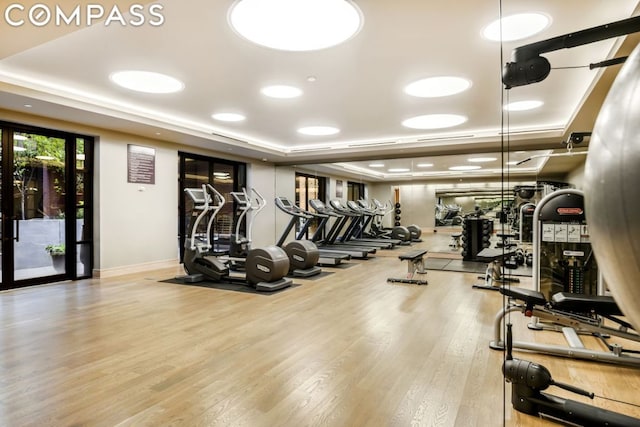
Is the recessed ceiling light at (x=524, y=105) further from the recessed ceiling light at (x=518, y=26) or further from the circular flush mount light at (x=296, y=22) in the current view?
the circular flush mount light at (x=296, y=22)

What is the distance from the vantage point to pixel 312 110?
5895 mm

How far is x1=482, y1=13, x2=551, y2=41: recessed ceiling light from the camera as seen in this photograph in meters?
3.06

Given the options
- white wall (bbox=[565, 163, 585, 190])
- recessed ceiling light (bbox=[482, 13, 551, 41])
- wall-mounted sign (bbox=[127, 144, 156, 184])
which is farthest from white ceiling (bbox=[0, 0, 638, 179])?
white wall (bbox=[565, 163, 585, 190])

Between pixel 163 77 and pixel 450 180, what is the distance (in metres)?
6.81

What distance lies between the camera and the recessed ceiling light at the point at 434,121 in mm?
6244

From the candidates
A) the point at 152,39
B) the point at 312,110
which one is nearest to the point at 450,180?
the point at 312,110

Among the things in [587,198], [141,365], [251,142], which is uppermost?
[251,142]

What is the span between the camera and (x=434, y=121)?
6523 millimetres

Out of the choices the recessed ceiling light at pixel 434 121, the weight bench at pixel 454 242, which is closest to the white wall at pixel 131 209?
the recessed ceiling light at pixel 434 121

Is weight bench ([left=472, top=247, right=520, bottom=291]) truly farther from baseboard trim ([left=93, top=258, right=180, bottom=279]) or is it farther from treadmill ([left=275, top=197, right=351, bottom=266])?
baseboard trim ([left=93, top=258, right=180, bottom=279])

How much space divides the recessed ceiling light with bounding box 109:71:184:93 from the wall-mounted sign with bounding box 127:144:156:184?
6.55ft

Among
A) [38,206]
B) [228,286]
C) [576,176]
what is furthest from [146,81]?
[576,176]

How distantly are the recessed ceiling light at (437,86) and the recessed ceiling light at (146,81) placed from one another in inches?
115

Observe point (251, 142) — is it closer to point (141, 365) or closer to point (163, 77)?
point (163, 77)
